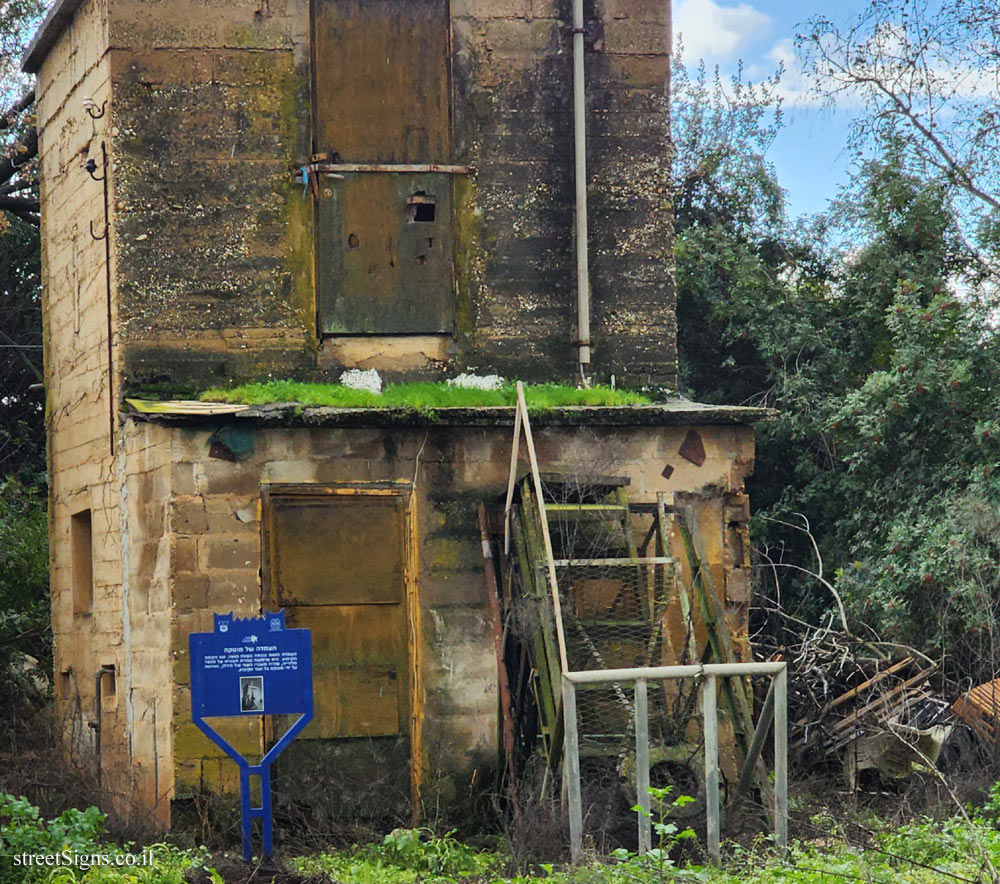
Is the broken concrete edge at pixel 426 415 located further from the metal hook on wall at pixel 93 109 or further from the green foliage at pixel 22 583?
the green foliage at pixel 22 583

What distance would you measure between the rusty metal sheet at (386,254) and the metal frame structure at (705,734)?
394 centimetres

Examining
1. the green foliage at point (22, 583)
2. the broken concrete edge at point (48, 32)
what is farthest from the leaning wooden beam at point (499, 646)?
the green foliage at point (22, 583)

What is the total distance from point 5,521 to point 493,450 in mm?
6493

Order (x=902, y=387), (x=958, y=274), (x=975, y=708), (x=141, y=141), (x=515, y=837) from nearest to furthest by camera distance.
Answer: (x=515, y=837) → (x=141, y=141) → (x=975, y=708) → (x=902, y=387) → (x=958, y=274)

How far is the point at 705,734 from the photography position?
866cm

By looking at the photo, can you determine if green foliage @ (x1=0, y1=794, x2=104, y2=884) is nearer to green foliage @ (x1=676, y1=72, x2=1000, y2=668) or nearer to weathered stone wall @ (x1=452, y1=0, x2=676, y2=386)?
weathered stone wall @ (x1=452, y1=0, x2=676, y2=386)

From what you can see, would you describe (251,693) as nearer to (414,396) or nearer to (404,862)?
(404,862)

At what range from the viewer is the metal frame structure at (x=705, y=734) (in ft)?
27.7

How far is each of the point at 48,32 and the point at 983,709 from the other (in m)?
9.81

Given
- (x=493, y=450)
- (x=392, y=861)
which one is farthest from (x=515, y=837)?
(x=493, y=450)

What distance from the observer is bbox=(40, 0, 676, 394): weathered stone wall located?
37.3 ft

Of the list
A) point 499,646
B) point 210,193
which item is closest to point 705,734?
point 499,646

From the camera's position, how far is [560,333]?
38.9ft

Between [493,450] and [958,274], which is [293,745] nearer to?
[493,450]
